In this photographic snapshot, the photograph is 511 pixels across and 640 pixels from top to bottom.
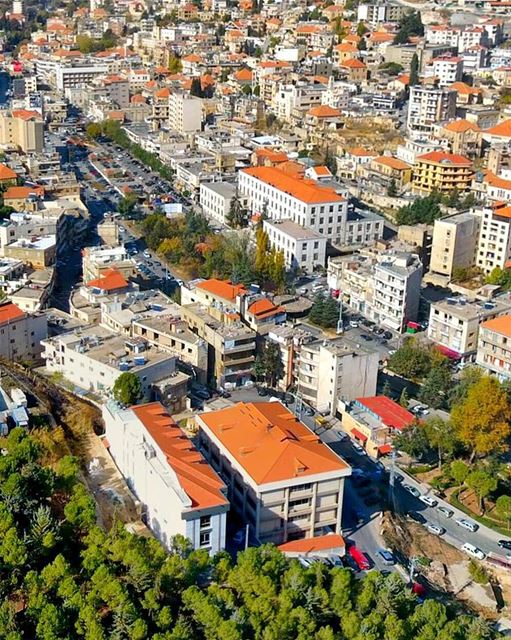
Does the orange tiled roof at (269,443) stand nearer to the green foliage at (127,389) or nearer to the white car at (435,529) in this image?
the green foliage at (127,389)

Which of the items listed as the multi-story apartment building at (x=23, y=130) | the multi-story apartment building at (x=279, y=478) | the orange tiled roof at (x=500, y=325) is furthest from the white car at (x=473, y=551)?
the multi-story apartment building at (x=23, y=130)

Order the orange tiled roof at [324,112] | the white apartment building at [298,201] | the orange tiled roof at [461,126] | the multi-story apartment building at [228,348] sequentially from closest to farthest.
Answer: the multi-story apartment building at [228,348] < the white apartment building at [298,201] < the orange tiled roof at [461,126] < the orange tiled roof at [324,112]

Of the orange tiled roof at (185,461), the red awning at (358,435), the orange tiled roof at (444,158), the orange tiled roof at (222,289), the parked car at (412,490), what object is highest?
the orange tiled roof at (444,158)

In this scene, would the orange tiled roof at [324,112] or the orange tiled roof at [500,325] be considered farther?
the orange tiled roof at [324,112]

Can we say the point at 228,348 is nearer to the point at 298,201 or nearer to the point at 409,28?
the point at 298,201

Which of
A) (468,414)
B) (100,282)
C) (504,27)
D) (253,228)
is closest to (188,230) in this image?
(253,228)

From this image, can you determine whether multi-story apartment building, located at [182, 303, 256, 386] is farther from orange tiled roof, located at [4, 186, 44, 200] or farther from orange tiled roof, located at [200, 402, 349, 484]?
orange tiled roof, located at [4, 186, 44, 200]

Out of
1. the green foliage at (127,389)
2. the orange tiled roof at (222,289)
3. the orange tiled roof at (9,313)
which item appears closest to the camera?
the green foliage at (127,389)

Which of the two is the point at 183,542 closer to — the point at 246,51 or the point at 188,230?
the point at 188,230
